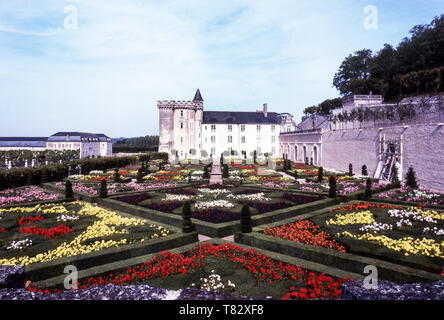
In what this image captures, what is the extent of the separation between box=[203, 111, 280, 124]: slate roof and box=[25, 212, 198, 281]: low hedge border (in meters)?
58.3

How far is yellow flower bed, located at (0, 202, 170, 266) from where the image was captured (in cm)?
872

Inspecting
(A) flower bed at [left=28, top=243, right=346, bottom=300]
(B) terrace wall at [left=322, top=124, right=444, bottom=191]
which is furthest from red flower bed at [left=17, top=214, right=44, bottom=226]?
(B) terrace wall at [left=322, top=124, right=444, bottom=191]

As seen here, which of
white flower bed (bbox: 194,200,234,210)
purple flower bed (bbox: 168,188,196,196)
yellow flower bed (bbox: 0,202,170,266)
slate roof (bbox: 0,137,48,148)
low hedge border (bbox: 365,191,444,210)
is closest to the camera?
yellow flower bed (bbox: 0,202,170,266)

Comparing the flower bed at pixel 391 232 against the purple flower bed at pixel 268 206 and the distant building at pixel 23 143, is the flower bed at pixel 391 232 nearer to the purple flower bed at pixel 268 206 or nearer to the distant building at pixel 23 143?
the purple flower bed at pixel 268 206

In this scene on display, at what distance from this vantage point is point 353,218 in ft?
42.4

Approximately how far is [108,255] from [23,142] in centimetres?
10572

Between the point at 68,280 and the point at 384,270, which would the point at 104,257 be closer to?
the point at 68,280

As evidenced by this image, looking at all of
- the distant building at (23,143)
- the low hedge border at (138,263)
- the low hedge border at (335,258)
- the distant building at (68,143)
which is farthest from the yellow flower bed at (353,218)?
the distant building at (23,143)

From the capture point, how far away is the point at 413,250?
8.87 metres

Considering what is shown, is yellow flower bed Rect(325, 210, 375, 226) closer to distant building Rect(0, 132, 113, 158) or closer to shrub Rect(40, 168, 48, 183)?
shrub Rect(40, 168, 48, 183)

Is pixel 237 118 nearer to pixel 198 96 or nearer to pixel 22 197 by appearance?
pixel 198 96

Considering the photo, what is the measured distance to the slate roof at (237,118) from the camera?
68.7 metres
